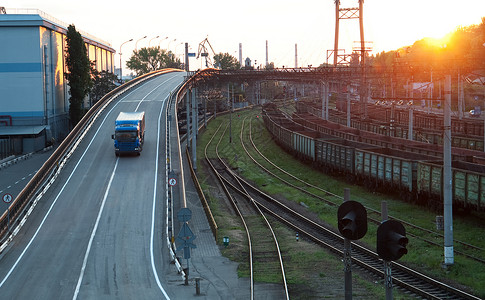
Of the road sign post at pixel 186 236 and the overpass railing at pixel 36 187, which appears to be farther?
the overpass railing at pixel 36 187

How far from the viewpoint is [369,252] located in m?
24.4

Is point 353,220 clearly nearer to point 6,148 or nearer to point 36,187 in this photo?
point 36,187

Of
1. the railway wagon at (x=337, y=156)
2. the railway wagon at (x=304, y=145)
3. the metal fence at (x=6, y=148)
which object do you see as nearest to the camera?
the railway wagon at (x=337, y=156)

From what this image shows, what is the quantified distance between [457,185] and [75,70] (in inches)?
2407

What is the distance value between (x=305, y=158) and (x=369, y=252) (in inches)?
1214

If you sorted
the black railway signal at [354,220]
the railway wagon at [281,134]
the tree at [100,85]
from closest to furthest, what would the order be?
the black railway signal at [354,220] → the railway wagon at [281,134] → the tree at [100,85]

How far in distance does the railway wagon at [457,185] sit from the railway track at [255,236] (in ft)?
29.4

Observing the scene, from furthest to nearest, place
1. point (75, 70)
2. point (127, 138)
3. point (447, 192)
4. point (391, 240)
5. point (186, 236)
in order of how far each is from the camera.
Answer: point (75, 70)
point (127, 138)
point (447, 192)
point (186, 236)
point (391, 240)

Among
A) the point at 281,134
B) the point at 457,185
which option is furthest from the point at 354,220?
the point at 281,134

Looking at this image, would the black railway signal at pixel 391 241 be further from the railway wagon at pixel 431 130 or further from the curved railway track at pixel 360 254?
the railway wagon at pixel 431 130

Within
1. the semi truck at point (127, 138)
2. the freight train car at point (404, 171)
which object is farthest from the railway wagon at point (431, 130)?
the semi truck at point (127, 138)

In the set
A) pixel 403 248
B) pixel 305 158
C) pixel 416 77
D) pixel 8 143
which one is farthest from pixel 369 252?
pixel 8 143

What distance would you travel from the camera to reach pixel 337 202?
3675 centimetres

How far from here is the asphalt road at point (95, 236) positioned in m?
22.3
